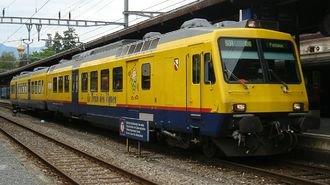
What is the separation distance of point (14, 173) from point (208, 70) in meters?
4.68

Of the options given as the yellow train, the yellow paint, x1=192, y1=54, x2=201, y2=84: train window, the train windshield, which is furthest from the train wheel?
the train windshield

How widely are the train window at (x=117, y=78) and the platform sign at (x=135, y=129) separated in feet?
6.45

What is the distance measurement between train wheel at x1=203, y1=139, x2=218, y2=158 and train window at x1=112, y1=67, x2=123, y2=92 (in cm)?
466

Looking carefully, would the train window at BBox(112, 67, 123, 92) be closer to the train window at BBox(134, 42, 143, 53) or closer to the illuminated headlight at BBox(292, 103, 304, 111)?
the train window at BBox(134, 42, 143, 53)

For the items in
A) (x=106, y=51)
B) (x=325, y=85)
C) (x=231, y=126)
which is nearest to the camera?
(x=231, y=126)

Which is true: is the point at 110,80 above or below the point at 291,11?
below

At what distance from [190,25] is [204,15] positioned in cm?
596

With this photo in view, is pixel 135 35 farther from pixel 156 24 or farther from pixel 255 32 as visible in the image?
pixel 255 32

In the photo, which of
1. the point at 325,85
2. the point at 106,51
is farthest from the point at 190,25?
the point at 325,85

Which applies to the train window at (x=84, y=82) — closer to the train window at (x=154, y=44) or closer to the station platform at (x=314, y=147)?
the train window at (x=154, y=44)

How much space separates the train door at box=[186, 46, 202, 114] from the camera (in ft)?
39.7

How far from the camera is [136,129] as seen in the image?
14094 mm

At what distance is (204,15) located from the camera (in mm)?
19578

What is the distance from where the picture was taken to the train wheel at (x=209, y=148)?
12.5 metres
